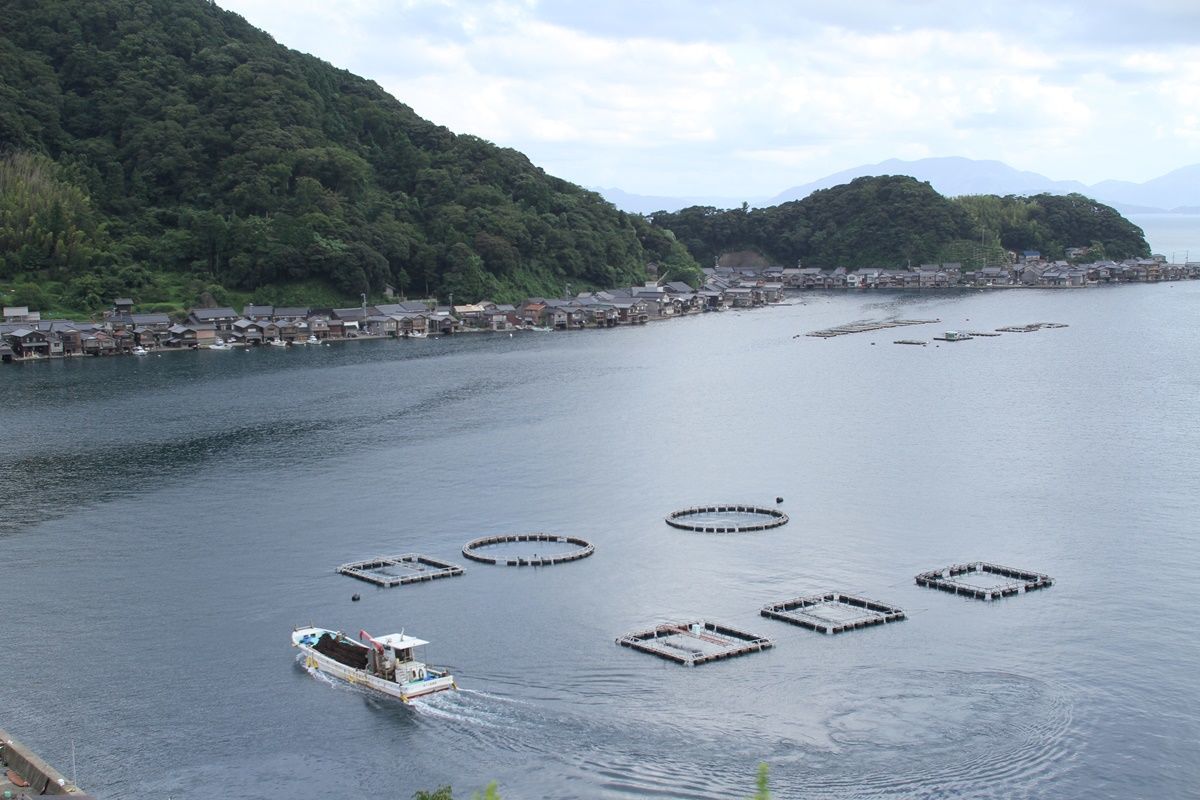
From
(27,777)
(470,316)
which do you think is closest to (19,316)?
(470,316)

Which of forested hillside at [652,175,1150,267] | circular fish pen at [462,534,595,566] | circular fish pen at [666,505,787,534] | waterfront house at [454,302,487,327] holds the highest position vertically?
forested hillside at [652,175,1150,267]

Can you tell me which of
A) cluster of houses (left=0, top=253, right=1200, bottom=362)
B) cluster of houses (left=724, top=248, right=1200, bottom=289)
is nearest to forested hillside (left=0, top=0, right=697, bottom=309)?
cluster of houses (left=0, top=253, right=1200, bottom=362)

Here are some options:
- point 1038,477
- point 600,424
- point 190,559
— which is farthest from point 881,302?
point 190,559

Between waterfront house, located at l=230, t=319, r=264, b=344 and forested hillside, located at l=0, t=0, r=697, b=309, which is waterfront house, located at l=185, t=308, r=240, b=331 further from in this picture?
forested hillside, located at l=0, t=0, r=697, b=309

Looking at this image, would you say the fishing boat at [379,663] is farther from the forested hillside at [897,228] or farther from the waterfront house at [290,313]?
the forested hillside at [897,228]

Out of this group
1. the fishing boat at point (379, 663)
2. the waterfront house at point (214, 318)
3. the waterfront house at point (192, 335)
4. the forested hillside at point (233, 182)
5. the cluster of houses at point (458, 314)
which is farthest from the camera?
the forested hillside at point (233, 182)

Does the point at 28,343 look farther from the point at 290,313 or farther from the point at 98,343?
the point at 290,313

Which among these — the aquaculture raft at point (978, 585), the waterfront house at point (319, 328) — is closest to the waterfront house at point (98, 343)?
the waterfront house at point (319, 328)
